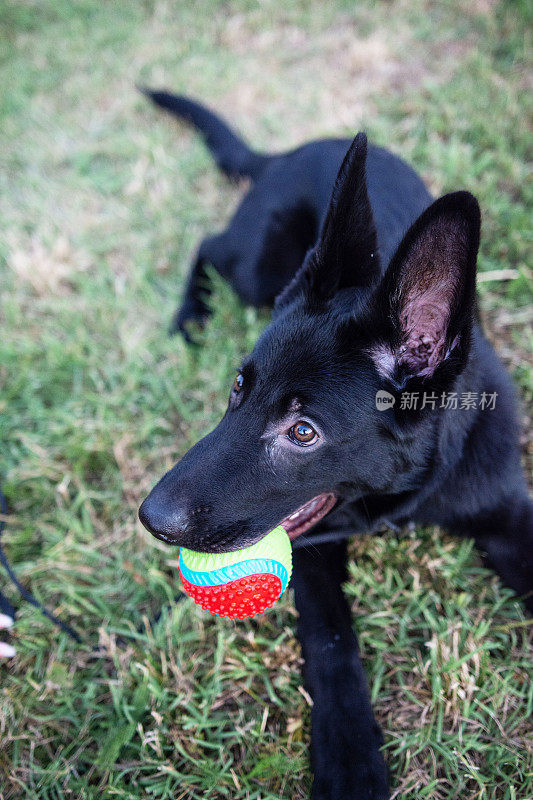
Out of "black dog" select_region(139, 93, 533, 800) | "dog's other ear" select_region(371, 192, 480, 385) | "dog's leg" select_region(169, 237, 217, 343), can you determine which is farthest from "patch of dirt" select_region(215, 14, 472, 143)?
"dog's other ear" select_region(371, 192, 480, 385)

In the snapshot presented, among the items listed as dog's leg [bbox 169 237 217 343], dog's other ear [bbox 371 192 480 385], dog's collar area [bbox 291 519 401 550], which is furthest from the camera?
dog's leg [bbox 169 237 217 343]

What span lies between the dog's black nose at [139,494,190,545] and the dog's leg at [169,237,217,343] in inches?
65.3

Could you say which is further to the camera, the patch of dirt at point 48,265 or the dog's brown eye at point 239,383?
the patch of dirt at point 48,265

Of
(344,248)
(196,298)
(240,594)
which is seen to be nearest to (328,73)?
(196,298)

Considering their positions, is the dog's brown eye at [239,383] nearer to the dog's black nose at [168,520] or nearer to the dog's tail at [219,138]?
the dog's black nose at [168,520]

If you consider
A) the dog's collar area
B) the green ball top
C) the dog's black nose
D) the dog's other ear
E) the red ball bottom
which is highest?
the dog's other ear

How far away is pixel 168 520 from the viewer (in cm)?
148

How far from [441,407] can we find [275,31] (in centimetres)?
475

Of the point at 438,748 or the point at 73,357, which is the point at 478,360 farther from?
the point at 73,357

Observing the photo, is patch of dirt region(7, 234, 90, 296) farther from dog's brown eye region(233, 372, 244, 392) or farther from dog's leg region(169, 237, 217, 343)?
dog's brown eye region(233, 372, 244, 392)

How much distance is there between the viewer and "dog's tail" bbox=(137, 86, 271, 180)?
11.2ft

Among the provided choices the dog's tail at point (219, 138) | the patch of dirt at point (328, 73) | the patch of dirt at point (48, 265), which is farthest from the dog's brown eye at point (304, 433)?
the patch of dirt at point (328, 73)

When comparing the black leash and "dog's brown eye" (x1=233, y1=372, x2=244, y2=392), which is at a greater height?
"dog's brown eye" (x1=233, y1=372, x2=244, y2=392)

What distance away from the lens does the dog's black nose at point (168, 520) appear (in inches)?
58.2
